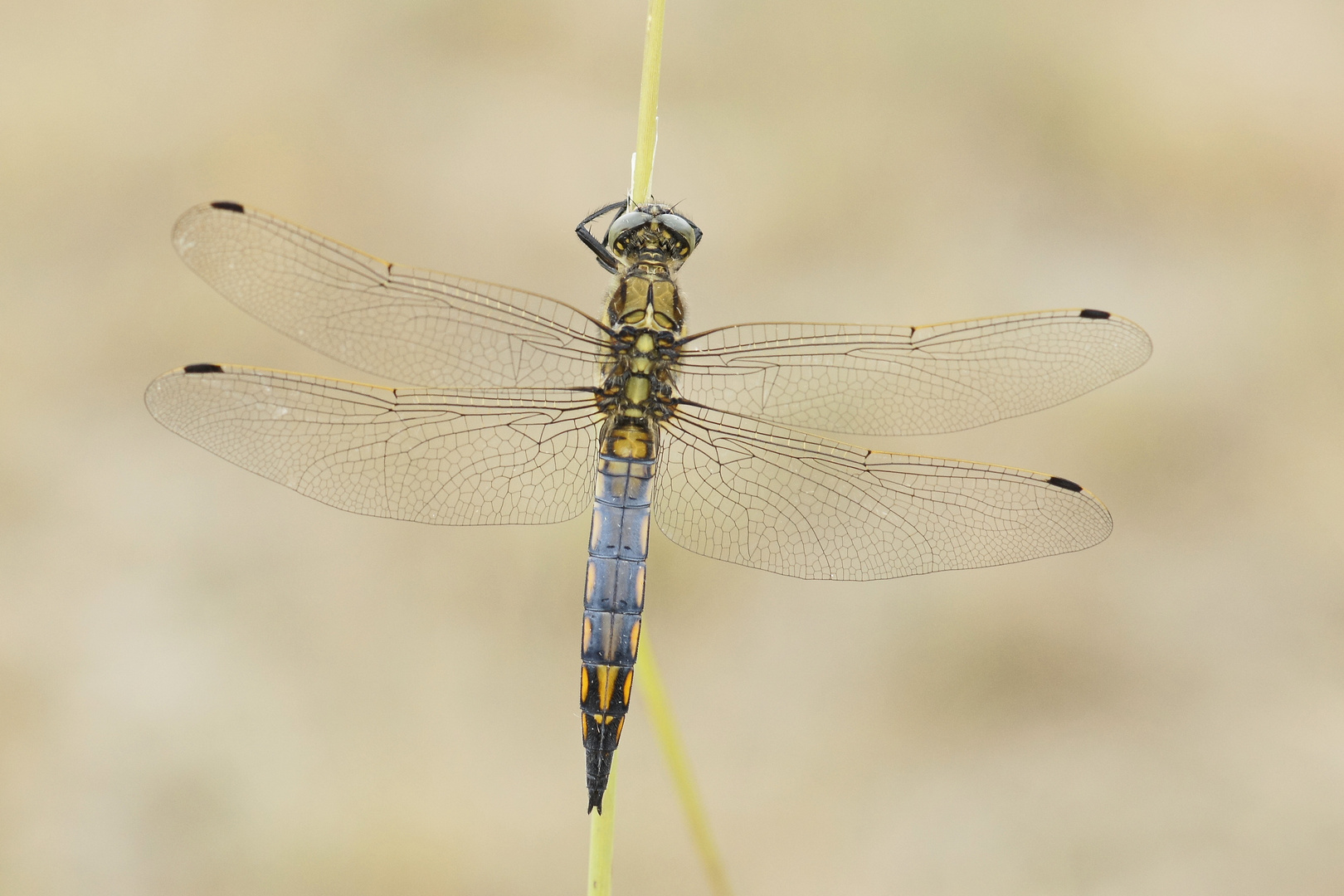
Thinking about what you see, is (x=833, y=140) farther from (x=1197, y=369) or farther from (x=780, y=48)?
(x=1197, y=369)

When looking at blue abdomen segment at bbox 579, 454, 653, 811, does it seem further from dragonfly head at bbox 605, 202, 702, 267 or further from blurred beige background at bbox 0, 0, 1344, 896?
blurred beige background at bbox 0, 0, 1344, 896

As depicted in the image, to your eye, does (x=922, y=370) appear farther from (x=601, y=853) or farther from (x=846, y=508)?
(x=601, y=853)

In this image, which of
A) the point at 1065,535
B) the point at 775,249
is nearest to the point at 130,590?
the point at 775,249

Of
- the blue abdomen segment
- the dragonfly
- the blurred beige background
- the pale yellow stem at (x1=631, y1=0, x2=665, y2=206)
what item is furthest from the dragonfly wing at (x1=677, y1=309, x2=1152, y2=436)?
the blurred beige background

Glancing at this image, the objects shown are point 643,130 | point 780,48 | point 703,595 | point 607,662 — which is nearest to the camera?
point 643,130

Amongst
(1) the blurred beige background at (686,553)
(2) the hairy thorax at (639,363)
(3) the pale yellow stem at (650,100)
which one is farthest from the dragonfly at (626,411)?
(1) the blurred beige background at (686,553)

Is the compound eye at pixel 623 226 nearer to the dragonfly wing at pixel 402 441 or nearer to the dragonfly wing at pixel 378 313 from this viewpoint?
the dragonfly wing at pixel 378 313
